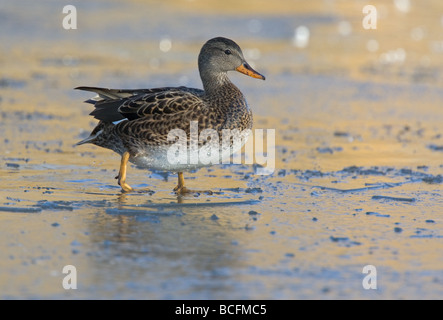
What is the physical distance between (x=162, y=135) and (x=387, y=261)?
7.65ft

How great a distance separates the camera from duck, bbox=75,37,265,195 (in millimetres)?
6082

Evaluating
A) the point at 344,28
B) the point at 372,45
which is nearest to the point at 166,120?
the point at 372,45

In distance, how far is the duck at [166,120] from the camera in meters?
6.08

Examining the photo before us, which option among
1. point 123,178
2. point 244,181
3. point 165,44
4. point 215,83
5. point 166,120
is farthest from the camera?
point 165,44

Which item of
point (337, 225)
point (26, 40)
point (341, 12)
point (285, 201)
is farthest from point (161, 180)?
point (341, 12)

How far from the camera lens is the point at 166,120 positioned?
6.12 m

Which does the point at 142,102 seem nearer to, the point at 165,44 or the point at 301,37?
the point at 165,44

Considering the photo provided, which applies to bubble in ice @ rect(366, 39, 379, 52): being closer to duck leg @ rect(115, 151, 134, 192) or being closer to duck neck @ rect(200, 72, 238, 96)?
duck neck @ rect(200, 72, 238, 96)

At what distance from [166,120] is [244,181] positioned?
3.51 feet

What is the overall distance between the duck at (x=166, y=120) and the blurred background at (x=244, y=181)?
34 centimetres

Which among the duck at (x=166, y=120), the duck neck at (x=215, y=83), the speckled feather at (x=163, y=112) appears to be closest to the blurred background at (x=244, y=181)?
the duck at (x=166, y=120)

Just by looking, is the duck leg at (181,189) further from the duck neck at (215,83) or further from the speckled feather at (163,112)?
the duck neck at (215,83)
